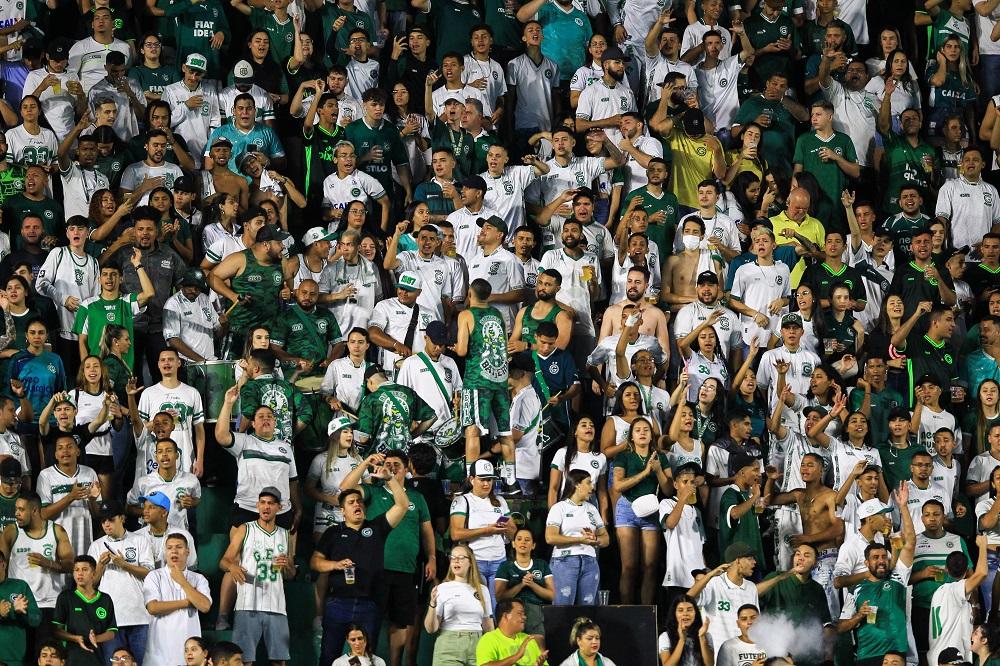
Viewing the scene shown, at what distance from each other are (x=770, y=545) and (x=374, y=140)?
18.8 ft

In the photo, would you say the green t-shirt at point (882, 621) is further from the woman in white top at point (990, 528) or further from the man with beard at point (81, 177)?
the man with beard at point (81, 177)

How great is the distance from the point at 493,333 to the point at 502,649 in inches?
122

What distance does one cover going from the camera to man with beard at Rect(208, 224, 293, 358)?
52.4 ft

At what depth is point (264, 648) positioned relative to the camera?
1398cm

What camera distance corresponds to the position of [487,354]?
15.5 m

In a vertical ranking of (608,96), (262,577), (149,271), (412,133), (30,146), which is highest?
(608,96)

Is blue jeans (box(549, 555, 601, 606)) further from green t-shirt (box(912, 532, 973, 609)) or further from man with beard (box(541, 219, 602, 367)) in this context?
green t-shirt (box(912, 532, 973, 609))

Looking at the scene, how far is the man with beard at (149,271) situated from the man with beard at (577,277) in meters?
3.38

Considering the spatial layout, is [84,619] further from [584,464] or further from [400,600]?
[584,464]

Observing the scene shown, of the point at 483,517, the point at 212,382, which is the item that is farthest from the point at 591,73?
the point at 483,517

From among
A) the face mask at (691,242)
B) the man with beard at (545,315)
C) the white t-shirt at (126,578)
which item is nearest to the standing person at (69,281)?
the white t-shirt at (126,578)

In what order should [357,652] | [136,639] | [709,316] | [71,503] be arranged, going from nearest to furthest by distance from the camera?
[357,652]
[136,639]
[71,503]
[709,316]

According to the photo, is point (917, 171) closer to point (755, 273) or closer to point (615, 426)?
point (755, 273)

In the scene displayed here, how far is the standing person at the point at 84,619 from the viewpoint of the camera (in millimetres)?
13242
